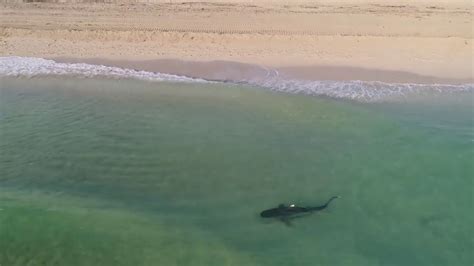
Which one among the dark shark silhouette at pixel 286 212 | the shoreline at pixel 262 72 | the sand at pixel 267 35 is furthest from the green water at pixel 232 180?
the sand at pixel 267 35

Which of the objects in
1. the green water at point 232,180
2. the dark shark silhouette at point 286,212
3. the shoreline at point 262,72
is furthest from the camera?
the shoreline at point 262,72

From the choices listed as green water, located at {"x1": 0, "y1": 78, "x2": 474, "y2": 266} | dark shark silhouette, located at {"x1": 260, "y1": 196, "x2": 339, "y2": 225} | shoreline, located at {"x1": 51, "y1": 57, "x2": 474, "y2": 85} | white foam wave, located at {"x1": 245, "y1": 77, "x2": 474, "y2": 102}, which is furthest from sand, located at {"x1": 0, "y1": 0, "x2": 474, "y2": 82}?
dark shark silhouette, located at {"x1": 260, "y1": 196, "x2": 339, "y2": 225}

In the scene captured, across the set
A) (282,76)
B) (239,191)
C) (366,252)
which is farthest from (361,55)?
(366,252)

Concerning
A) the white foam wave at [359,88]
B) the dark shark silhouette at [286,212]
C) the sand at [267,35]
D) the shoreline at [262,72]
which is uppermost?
the sand at [267,35]

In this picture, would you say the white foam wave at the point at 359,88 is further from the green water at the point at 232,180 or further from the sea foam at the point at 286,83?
the green water at the point at 232,180

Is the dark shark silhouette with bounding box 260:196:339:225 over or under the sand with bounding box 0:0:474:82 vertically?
under

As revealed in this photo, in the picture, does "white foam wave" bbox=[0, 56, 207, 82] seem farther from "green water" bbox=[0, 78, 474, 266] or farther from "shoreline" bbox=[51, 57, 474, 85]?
"green water" bbox=[0, 78, 474, 266]

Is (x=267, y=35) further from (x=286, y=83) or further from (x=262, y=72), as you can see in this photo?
(x=286, y=83)
